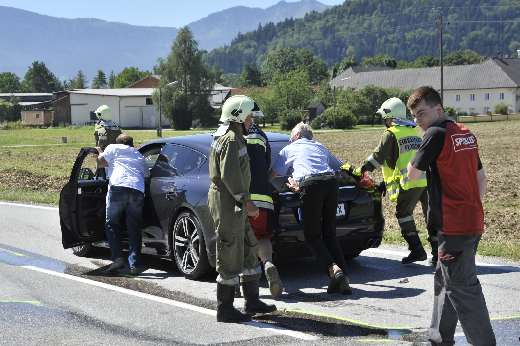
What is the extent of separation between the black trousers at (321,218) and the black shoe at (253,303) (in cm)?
101

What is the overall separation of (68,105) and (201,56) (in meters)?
26.0

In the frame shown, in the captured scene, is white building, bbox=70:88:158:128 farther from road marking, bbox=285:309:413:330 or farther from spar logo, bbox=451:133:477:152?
spar logo, bbox=451:133:477:152

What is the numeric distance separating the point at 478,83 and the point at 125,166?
126874 mm

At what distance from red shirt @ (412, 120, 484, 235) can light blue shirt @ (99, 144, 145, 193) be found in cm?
455

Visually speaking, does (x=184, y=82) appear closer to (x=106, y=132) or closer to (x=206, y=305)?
(x=106, y=132)

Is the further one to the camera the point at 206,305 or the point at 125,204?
the point at 125,204

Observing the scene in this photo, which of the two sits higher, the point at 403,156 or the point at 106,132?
the point at 106,132

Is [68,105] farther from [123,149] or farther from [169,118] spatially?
[123,149]

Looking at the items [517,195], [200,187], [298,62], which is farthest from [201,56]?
[200,187]

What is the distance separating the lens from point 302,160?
8.23 meters

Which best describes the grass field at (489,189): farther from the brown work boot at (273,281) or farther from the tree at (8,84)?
the tree at (8,84)

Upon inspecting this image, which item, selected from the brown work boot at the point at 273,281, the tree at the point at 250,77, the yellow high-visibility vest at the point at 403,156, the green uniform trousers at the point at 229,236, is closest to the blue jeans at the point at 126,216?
the brown work boot at the point at 273,281

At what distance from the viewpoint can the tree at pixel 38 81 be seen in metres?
187

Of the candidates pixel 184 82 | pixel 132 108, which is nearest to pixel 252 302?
pixel 184 82
